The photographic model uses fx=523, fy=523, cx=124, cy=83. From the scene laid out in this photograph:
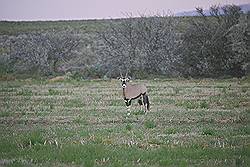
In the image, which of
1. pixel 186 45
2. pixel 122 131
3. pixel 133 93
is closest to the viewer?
pixel 122 131

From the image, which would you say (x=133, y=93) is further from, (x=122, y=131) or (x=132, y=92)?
(x=122, y=131)

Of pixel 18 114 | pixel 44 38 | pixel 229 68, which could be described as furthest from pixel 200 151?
pixel 44 38

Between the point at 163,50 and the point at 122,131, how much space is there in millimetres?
36785

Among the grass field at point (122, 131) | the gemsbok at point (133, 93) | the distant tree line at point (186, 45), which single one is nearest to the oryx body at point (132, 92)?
the gemsbok at point (133, 93)

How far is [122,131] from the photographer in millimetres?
15891

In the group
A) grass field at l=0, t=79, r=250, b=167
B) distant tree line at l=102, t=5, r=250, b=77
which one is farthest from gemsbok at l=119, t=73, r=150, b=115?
distant tree line at l=102, t=5, r=250, b=77

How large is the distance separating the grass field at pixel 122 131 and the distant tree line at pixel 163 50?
19.2 metres

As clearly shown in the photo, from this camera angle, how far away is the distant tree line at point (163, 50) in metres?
48.5

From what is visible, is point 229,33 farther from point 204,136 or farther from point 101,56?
point 204,136

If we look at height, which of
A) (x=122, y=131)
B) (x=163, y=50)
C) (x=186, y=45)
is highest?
(x=186, y=45)

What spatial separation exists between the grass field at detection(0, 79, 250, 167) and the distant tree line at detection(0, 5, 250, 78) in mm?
19154

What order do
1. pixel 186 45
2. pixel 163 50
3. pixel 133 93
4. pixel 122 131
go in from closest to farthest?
pixel 122 131
pixel 133 93
pixel 186 45
pixel 163 50

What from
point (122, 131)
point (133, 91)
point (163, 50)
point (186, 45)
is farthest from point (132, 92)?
point (163, 50)

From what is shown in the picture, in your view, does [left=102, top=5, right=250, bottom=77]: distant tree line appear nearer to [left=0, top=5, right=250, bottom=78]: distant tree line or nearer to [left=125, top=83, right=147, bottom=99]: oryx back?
[left=0, top=5, right=250, bottom=78]: distant tree line
